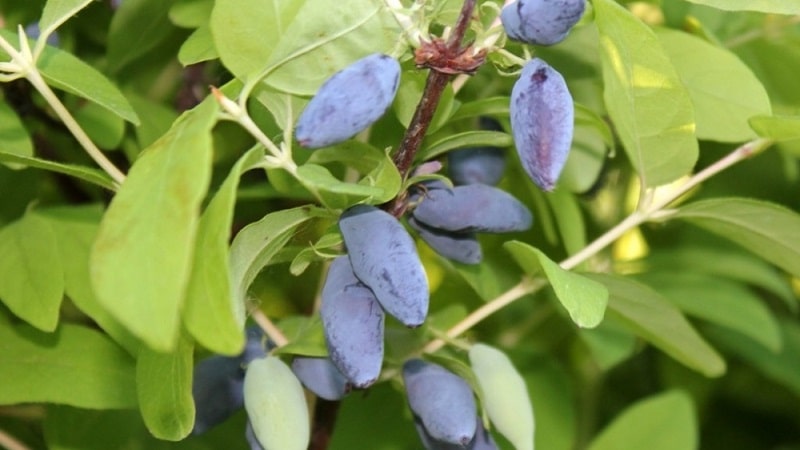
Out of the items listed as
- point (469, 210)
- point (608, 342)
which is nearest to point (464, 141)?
point (469, 210)

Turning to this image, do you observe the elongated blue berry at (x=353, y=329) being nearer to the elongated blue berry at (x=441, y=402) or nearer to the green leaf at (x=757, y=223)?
the elongated blue berry at (x=441, y=402)

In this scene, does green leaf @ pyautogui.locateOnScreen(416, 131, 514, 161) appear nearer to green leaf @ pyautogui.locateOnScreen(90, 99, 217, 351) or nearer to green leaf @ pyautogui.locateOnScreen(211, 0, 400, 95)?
green leaf @ pyautogui.locateOnScreen(211, 0, 400, 95)

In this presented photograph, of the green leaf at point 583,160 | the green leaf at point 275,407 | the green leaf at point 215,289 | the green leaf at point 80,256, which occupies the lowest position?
the green leaf at point 583,160

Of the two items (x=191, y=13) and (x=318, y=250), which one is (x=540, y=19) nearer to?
(x=318, y=250)

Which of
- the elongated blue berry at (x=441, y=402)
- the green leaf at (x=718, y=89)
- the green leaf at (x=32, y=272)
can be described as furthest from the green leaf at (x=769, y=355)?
the green leaf at (x=32, y=272)

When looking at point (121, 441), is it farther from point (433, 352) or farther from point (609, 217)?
point (609, 217)

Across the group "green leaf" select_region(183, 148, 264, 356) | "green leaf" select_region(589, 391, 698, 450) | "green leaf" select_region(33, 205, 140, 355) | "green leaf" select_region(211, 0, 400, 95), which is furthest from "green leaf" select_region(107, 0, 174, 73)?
"green leaf" select_region(589, 391, 698, 450)
